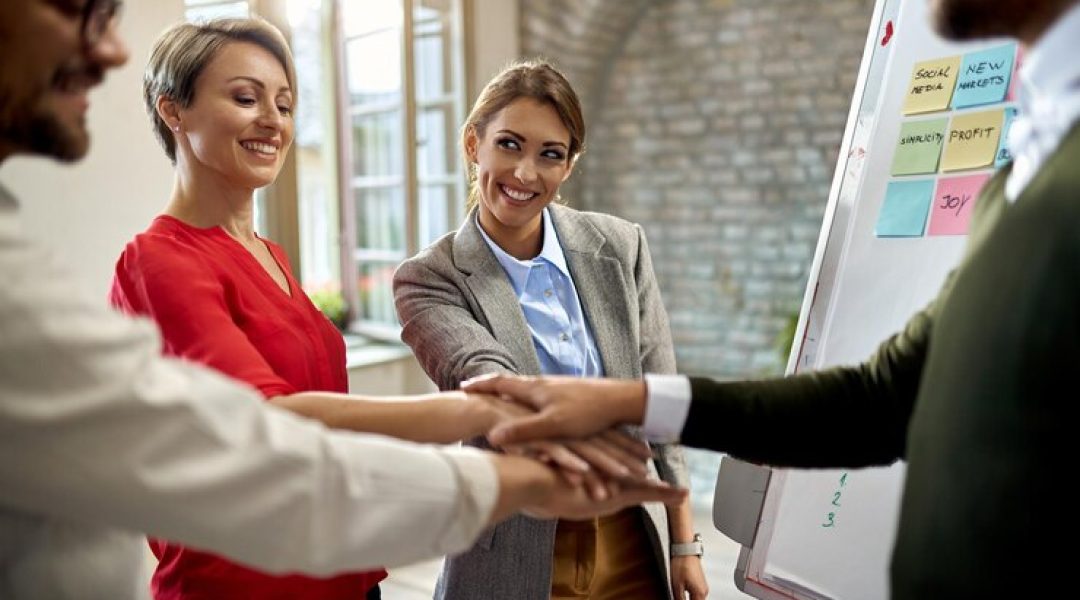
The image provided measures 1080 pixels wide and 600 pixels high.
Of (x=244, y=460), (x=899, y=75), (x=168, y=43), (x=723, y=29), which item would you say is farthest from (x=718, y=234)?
(x=244, y=460)

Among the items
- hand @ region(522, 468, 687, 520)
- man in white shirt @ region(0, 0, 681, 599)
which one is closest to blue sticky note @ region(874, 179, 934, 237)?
hand @ region(522, 468, 687, 520)

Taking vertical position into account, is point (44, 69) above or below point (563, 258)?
above

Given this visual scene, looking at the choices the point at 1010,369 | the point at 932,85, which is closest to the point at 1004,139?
the point at 932,85

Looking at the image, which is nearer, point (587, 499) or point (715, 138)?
point (587, 499)

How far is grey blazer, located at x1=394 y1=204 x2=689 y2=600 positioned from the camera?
1.52 m

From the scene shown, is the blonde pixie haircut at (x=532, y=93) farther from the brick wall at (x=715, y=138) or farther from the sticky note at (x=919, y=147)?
the brick wall at (x=715, y=138)

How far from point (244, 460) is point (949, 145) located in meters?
1.24

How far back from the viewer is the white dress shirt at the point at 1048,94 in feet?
2.71

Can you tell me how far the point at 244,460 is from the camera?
80cm

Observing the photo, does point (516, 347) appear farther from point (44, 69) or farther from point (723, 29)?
point (723, 29)

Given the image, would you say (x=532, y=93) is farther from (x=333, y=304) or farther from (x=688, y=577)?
(x=333, y=304)

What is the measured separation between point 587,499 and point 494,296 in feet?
1.88

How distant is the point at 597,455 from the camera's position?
46.7 inches

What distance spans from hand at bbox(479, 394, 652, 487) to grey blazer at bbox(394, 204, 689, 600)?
0.30m
